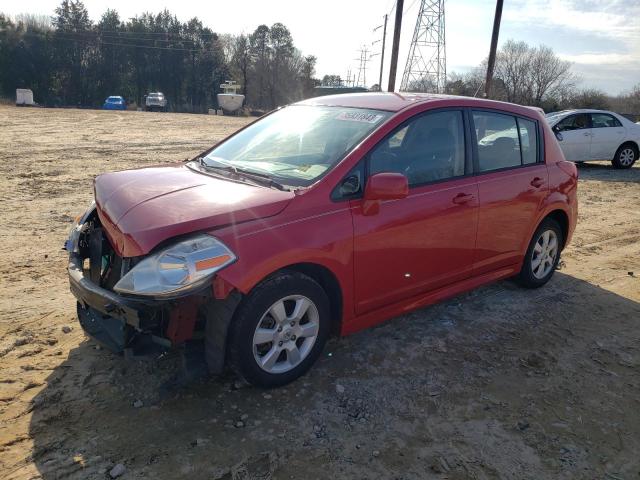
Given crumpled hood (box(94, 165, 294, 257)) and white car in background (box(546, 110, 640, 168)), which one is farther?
white car in background (box(546, 110, 640, 168))

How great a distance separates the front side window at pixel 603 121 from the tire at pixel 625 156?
0.70m

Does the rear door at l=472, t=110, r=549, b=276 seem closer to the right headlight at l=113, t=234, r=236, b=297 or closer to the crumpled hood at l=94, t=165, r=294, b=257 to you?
the crumpled hood at l=94, t=165, r=294, b=257

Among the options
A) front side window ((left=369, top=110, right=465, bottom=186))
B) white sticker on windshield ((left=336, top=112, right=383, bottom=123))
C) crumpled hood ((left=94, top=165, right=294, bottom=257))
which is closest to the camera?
crumpled hood ((left=94, top=165, right=294, bottom=257))

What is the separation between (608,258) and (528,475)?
4.48 metres

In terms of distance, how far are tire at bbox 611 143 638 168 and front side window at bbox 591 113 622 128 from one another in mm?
703

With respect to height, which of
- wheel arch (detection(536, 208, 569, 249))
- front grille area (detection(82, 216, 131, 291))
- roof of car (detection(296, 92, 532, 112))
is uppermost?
roof of car (detection(296, 92, 532, 112))

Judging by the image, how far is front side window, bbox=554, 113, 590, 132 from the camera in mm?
13492

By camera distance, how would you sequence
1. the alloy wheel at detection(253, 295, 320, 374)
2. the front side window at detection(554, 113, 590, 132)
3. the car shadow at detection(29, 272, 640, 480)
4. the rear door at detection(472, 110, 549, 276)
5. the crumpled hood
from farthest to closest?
the front side window at detection(554, 113, 590, 132) < the rear door at detection(472, 110, 549, 276) < the alloy wheel at detection(253, 295, 320, 374) < the crumpled hood < the car shadow at detection(29, 272, 640, 480)

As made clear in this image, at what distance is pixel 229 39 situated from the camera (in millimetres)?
72312

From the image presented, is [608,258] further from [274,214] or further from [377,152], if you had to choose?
[274,214]

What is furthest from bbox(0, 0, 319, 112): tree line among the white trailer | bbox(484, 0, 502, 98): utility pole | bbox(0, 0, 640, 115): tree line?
Answer: bbox(484, 0, 502, 98): utility pole

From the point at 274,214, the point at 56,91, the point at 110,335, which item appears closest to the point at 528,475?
the point at 274,214

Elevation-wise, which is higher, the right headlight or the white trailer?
the white trailer

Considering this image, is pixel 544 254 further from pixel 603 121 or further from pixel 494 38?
pixel 494 38
